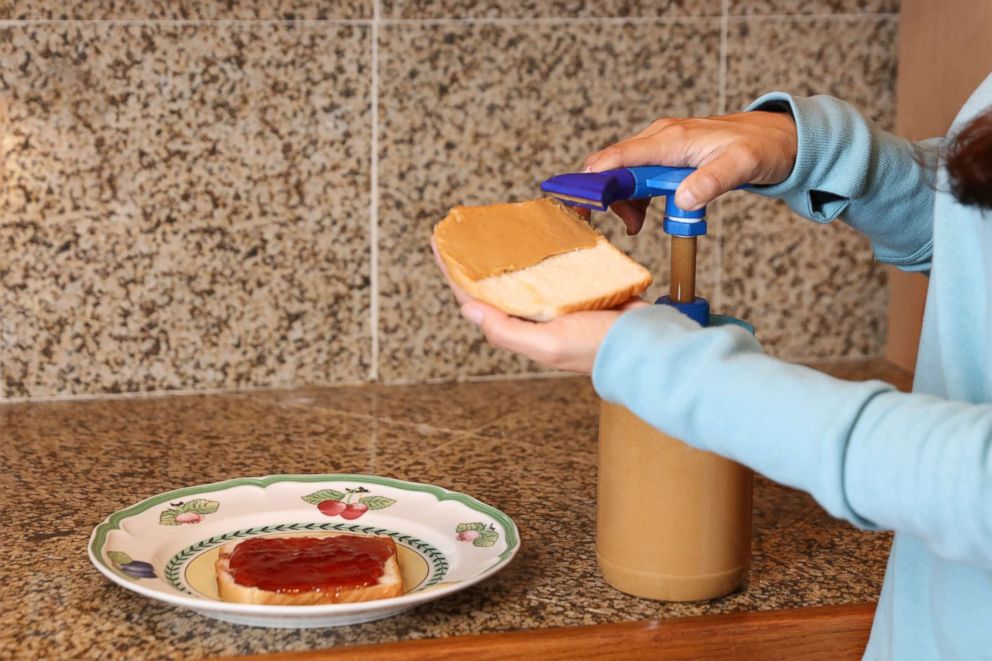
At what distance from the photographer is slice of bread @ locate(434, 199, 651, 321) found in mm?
787

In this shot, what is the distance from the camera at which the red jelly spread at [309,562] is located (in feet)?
2.70

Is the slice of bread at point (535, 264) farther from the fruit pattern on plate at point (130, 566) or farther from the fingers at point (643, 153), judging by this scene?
the fruit pattern on plate at point (130, 566)

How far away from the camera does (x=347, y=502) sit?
3.33 ft

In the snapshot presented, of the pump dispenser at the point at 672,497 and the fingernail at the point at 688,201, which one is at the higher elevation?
the fingernail at the point at 688,201

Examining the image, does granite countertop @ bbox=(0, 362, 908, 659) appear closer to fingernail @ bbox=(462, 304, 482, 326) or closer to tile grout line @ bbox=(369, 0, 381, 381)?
tile grout line @ bbox=(369, 0, 381, 381)

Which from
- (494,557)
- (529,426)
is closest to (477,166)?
(529,426)

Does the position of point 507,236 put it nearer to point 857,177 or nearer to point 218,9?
point 857,177

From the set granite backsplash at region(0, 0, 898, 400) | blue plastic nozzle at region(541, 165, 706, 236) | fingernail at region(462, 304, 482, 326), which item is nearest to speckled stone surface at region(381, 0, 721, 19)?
granite backsplash at region(0, 0, 898, 400)

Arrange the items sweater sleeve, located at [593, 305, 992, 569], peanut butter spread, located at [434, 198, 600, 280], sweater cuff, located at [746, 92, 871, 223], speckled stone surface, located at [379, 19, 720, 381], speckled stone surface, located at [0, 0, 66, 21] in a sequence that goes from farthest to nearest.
→ speckled stone surface, located at [379, 19, 720, 381], speckled stone surface, located at [0, 0, 66, 21], sweater cuff, located at [746, 92, 871, 223], peanut butter spread, located at [434, 198, 600, 280], sweater sleeve, located at [593, 305, 992, 569]

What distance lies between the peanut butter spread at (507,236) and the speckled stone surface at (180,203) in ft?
1.80

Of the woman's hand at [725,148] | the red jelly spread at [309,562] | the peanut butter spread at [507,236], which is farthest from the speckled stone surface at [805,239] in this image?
the red jelly spread at [309,562]

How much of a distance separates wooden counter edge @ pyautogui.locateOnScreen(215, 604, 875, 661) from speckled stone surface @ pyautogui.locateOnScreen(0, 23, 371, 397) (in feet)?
2.18

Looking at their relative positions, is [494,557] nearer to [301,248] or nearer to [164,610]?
[164,610]

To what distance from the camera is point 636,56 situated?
1.43 m
